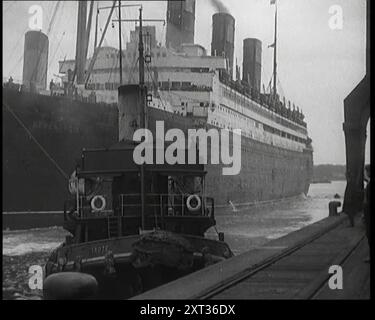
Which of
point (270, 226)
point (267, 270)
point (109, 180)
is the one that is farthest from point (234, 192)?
point (267, 270)

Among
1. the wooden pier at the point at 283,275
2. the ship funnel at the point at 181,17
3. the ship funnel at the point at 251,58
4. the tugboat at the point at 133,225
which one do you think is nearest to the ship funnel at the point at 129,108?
the tugboat at the point at 133,225

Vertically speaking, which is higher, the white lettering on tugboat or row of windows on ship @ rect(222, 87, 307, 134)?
row of windows on ship @ rect(222, 87, 307, 134)

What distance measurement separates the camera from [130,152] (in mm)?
9750

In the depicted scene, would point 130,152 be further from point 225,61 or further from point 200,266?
point 225,61

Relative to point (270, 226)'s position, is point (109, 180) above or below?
above

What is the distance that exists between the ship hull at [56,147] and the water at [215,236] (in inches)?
29.6

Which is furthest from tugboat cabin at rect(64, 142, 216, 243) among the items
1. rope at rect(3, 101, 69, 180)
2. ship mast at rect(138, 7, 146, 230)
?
rope at rect(3, 101, 69, 180)

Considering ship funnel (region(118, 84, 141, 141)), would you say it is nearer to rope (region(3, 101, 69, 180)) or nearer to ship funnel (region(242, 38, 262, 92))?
ship funnel (region(242, 38, 262, 92))

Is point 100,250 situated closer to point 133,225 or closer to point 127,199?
point 133,225

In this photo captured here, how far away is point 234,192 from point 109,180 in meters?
8.58

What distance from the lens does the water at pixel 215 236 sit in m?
11.0

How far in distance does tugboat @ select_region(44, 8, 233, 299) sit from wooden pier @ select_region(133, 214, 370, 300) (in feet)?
2.83

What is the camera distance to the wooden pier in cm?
576

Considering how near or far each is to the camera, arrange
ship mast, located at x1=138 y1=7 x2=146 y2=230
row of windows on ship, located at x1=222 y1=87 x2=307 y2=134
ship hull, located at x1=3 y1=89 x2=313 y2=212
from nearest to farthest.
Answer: ship mast, located at x1=138 y1=7 x2=146 y2=230
ship hull, located at x1=3 y1=89 x2=313 y2=212
row of windows on ship, located at x1=222 y1=87 x2=307 y2=134
